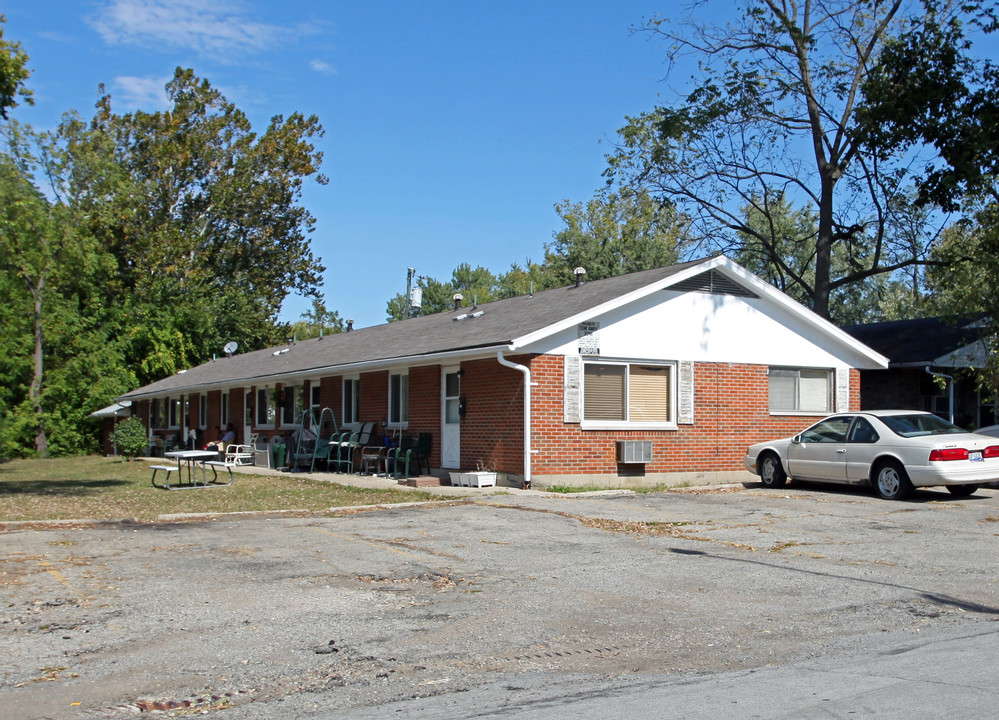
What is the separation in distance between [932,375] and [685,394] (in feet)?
36.1

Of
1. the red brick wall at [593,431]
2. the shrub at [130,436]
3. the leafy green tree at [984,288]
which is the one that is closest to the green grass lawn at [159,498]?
the red brick wall at [593,431]

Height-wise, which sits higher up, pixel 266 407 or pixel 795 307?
pixel 795 307

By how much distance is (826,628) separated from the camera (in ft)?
23.2

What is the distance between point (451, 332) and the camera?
22.3 m

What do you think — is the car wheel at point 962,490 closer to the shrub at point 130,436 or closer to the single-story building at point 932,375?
the single-story building at point 932,375

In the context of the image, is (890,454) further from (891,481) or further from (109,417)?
(109,417)

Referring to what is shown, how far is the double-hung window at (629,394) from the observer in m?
18.8

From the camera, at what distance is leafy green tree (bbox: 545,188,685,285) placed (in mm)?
53688

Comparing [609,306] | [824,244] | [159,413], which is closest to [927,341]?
[824,244]

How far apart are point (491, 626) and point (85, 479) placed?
19.2 m

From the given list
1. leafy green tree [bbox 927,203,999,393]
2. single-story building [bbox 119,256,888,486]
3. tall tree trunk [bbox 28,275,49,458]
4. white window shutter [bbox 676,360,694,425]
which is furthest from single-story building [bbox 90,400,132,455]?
leafy green tree [bbox 927,203,999,393]

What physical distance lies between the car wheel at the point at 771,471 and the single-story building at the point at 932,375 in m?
8.52

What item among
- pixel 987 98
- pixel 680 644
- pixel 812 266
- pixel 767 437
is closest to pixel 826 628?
pixel 680 644

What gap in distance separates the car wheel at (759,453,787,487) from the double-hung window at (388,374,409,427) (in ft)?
26.6
